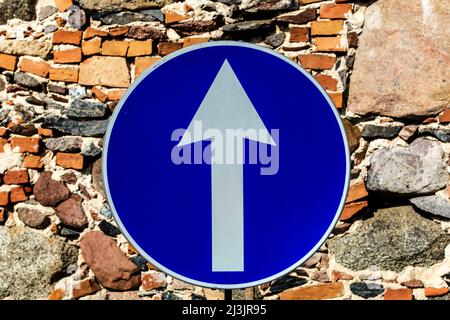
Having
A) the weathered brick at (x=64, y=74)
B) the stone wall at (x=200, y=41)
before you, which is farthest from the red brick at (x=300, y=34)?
the weathered brick at (x=64, y=74)

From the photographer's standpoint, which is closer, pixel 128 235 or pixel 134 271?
pixel 128 235

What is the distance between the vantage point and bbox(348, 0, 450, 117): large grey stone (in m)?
2.53

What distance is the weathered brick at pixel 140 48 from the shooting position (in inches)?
103

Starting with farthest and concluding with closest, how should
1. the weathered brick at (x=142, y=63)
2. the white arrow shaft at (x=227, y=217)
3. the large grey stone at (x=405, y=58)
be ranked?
the weathered brick at (x=142, y=63), the large grey stone at (x=405, y=58), the white arrow shaft at (x=227, y=217)

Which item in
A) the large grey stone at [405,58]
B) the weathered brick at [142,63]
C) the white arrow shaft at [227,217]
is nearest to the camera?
the white arrow shaft at [227,217]

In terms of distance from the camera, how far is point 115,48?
2635 mm

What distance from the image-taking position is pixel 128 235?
1540 mm

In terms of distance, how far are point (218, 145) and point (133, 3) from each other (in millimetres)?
1288

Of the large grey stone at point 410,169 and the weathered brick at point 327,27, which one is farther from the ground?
the weathered brick at point 327,27

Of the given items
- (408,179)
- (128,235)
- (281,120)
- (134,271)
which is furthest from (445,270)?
(128,235)

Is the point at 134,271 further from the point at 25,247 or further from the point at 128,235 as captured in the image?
the point at 128,235

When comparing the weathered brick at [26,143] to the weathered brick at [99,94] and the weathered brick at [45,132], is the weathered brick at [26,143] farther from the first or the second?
the weathered brick at [99,94]

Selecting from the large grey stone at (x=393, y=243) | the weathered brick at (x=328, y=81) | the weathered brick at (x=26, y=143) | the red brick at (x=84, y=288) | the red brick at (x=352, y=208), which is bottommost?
the red brick at (x=84, y=288)

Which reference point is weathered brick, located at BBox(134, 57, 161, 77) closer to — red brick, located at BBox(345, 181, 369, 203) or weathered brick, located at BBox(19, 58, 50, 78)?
weathered brick, located at BBox(19, 58, 50, 78)
